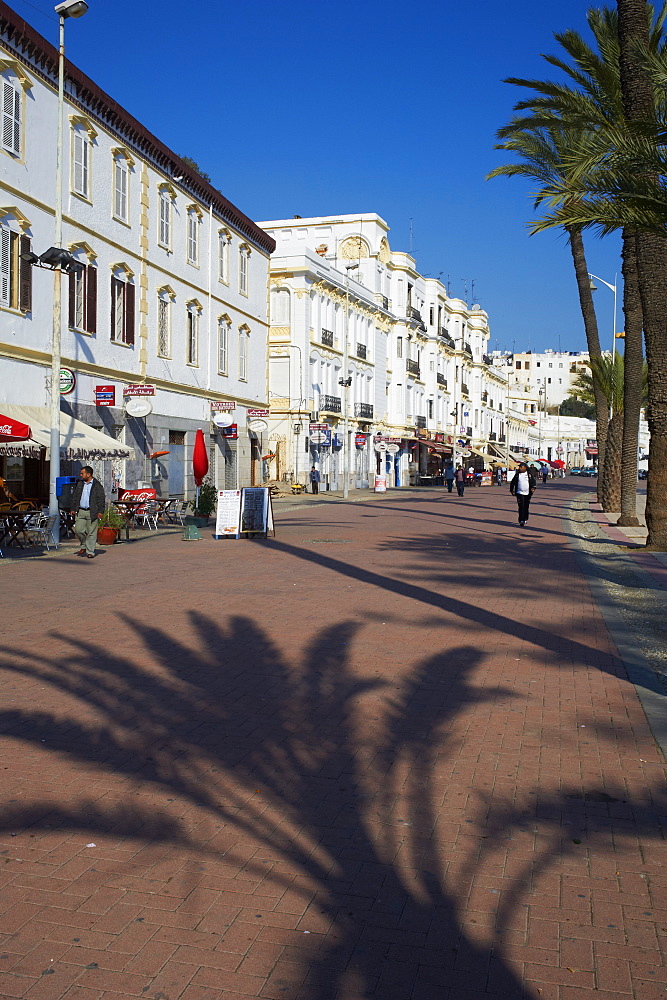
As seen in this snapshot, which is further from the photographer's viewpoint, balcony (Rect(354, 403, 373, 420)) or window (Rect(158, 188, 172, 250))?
balcony (Rect(354, 403, 373, 420))

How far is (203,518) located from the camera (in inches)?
1032

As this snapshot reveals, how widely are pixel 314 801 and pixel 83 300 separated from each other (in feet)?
69.6

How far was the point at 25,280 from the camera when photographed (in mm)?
21031

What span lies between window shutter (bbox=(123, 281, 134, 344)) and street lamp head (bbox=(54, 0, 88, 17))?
918cm

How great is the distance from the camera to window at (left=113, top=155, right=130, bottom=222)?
2584 centimetres

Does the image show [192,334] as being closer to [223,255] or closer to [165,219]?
[165,219]

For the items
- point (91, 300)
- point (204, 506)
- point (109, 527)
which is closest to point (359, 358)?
point (204, 506)

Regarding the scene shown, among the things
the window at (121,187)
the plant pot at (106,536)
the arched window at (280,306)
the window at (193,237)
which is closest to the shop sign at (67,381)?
the plant pot at (106,536)

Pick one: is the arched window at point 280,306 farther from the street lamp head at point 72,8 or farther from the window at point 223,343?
the street lamp head at point 72,8

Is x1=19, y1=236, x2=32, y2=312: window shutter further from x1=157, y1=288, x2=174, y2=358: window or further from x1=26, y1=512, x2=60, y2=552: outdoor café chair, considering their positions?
x1=157, y1=288, x2=174, y2=358: window

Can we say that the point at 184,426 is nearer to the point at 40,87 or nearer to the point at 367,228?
the point at 40,87

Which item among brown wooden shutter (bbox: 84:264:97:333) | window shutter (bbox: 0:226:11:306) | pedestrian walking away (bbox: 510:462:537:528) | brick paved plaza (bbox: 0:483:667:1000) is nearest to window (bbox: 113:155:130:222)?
brown wooden shutter (bbox: 84:264:97:333)

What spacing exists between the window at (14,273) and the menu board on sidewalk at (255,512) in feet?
21.7

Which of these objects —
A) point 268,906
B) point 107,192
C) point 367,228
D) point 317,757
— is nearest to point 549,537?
point 107,192
